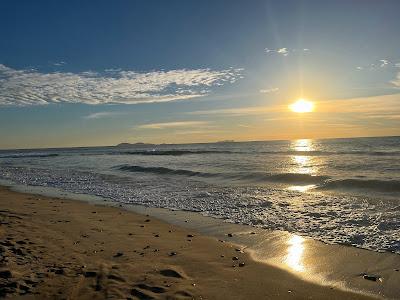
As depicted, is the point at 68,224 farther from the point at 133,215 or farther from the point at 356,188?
the point at 356,188

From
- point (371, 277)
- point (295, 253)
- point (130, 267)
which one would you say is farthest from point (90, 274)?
point (371, 277)

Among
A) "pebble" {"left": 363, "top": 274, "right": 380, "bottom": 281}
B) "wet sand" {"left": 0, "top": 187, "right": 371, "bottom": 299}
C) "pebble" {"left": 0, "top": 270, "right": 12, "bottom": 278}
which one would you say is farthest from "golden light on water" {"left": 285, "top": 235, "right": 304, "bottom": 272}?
"pebble" {"left": 0, "top": 270, "right": 12, "bottom": 278}

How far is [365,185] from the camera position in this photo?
19.2m

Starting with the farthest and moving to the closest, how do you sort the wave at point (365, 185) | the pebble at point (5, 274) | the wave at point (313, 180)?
the wave at point (313, 180) → the wave at point (365, 185) → the pebble at point (5, 274)

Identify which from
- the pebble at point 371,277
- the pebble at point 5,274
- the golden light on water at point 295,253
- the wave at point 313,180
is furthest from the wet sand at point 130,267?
the wave at point 313,180

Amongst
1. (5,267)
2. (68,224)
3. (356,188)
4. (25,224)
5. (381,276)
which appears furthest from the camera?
(356,188)

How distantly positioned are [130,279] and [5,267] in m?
1.91

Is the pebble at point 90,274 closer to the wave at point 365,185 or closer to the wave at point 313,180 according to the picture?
the wave at point 313,180

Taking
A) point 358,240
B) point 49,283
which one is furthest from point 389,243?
point 49,283

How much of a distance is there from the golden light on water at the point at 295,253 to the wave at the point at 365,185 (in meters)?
10.4

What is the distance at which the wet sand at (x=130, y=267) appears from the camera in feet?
18.2

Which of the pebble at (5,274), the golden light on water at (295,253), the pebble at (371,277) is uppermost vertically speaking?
the pebble at (5,274)

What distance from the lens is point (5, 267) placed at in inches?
237

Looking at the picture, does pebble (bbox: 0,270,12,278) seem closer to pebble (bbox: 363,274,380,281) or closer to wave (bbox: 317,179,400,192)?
pebble (bbox: 363,274,380,281)
